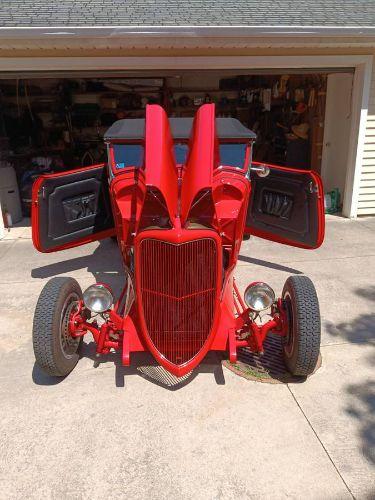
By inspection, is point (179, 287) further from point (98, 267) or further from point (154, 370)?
point (98, 267)

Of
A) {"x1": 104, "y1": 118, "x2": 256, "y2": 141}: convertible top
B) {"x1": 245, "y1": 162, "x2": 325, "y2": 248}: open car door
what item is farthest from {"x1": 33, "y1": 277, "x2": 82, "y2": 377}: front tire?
{"x1": 245, "y1": 162, "x2": 325, "y2": 248}: open car door

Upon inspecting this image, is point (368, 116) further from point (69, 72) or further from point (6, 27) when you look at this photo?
point (6, 27)

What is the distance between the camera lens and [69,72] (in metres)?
6.52

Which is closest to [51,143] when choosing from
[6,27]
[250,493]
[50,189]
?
[6,27]

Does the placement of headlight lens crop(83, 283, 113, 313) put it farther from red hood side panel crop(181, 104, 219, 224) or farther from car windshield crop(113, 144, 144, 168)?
car windshield crop(113, 144, 144, 168)

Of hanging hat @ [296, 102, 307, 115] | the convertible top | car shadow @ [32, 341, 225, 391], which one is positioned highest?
hanging hat @ [296, 102, 307, 115]

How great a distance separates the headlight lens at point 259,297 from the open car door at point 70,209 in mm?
2578

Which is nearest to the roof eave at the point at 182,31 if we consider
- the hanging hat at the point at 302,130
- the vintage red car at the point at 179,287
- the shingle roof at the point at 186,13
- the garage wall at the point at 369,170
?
the shingle roof at the point at 186,13

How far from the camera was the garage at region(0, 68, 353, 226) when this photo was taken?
27.6 feet

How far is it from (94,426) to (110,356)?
2.70ft

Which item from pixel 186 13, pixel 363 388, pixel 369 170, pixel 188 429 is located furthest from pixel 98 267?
pixel 369 170

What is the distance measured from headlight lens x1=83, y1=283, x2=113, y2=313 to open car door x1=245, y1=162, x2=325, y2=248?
2.18m

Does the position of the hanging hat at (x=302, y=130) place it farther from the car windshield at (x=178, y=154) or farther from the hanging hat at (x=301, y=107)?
the car windshield at (x=178, y=154)

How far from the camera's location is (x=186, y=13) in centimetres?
610
